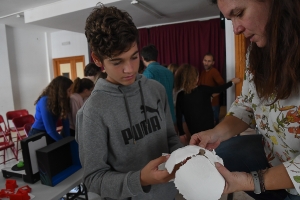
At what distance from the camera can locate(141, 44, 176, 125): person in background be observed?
241cm

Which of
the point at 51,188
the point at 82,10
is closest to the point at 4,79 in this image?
the point at 82,10

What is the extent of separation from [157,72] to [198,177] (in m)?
1.91

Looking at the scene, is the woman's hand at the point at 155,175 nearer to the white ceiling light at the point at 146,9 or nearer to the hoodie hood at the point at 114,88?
the hoodie hood at the point at 114,88

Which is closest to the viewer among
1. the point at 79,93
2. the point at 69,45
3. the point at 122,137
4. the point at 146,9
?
the point at 122,137

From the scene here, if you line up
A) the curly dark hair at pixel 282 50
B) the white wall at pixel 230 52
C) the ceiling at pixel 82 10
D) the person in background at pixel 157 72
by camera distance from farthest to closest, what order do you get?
the ceiling at pixel 82 10, the white wall at pixel 230 52, the person in background at pixel 157 72, the curly dark hair at pixel 282 50

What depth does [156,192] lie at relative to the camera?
Answer: 35.3 inches

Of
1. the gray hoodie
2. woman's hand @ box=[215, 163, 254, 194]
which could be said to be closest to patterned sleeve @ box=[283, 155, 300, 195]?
woman's hand @ box=[215, 163, 254, 194]

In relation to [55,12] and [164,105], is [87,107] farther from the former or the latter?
[55,12]

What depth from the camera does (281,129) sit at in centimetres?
66

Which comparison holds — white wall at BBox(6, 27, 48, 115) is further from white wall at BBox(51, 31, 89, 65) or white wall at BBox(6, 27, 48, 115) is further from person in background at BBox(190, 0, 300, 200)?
person in background at BBox(190, 0, 300, 200)

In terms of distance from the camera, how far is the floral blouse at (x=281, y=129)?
59 centimetres

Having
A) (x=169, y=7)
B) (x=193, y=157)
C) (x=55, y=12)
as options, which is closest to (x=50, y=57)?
(x=55, y=12)

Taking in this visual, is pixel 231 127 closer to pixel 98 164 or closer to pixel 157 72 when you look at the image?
pixel 98 164

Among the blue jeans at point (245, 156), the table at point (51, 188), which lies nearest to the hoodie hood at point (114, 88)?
the blue jeans at point (245, 156)
